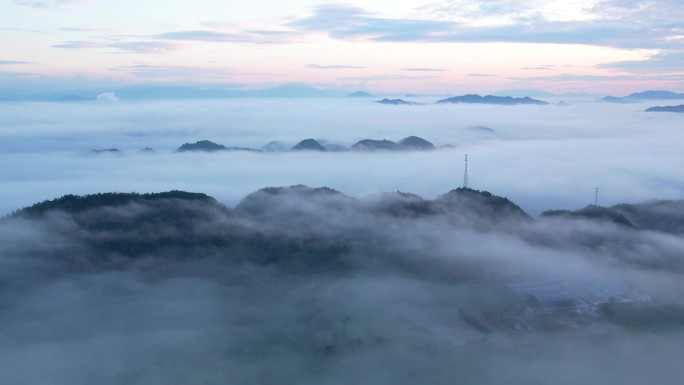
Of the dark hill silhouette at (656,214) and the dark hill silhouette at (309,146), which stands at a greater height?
the dark hill silhouette at (309,146)

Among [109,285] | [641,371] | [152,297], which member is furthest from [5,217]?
[641,371]

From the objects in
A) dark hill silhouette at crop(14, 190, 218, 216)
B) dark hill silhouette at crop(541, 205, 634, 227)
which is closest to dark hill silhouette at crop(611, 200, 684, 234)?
dark hill silhouette at crop(541, 205, 634, 227)

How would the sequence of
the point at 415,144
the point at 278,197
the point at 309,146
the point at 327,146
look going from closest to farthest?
the point at 278,197 → the point at 309,146 → the point at 415,144 → the point at 327,146

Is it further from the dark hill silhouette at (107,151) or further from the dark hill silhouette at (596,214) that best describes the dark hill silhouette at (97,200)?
the dark hill silhouette at (107,151)

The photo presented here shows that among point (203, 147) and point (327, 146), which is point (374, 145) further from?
point (203, 147)

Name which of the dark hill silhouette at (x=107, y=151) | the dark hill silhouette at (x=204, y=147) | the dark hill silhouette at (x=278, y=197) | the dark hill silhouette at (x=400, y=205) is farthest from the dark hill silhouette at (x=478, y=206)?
the dark hill silhouette at (x=107, y=151)

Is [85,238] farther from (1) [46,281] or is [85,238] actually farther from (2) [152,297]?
(2) [152,297]

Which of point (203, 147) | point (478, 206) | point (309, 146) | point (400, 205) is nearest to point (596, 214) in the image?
point (478, 206)

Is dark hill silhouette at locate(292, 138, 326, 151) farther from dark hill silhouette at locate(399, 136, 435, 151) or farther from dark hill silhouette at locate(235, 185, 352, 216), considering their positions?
dark hill silhouette at locate(235, 185, 352, 216)

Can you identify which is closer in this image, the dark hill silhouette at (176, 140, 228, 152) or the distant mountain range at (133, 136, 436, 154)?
the dark hill silhouette at (176, 140, 228, 152)
